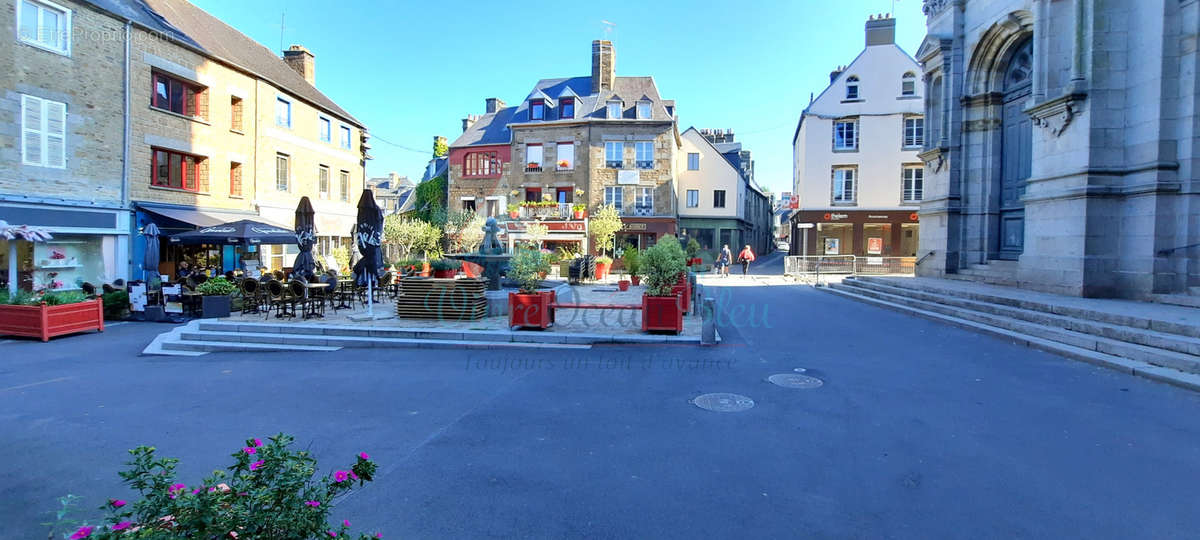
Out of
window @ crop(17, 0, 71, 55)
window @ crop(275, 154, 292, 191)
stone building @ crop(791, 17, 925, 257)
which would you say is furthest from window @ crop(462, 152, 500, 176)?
window @ crop(17, 0, 71, 55)

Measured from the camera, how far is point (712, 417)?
5.28 metres

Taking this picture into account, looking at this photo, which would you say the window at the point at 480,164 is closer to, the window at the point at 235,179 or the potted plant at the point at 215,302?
the window at the point at 235,179

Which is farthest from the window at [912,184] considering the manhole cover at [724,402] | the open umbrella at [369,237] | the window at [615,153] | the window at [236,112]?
the window at [236,112]

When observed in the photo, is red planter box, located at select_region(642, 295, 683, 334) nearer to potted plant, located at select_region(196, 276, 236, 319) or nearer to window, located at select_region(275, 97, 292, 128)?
potted plant, located at select_region(196, 276, 236, 319)

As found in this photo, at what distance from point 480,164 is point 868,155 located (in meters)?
24.0

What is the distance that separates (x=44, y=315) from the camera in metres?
10.2

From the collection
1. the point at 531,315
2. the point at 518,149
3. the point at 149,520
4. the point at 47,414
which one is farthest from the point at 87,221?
the point at 518,149

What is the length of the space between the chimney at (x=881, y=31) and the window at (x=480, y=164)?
23.8 metres

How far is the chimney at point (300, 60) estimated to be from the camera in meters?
27.4

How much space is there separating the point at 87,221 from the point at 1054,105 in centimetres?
2399

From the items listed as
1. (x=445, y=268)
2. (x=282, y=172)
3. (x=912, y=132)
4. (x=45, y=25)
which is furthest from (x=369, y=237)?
(x=912, y=132)

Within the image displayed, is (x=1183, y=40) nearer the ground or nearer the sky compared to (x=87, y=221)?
nearer the sky

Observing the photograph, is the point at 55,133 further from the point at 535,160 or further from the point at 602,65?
the point at 602,65

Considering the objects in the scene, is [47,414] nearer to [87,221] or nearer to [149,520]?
[149,520]
